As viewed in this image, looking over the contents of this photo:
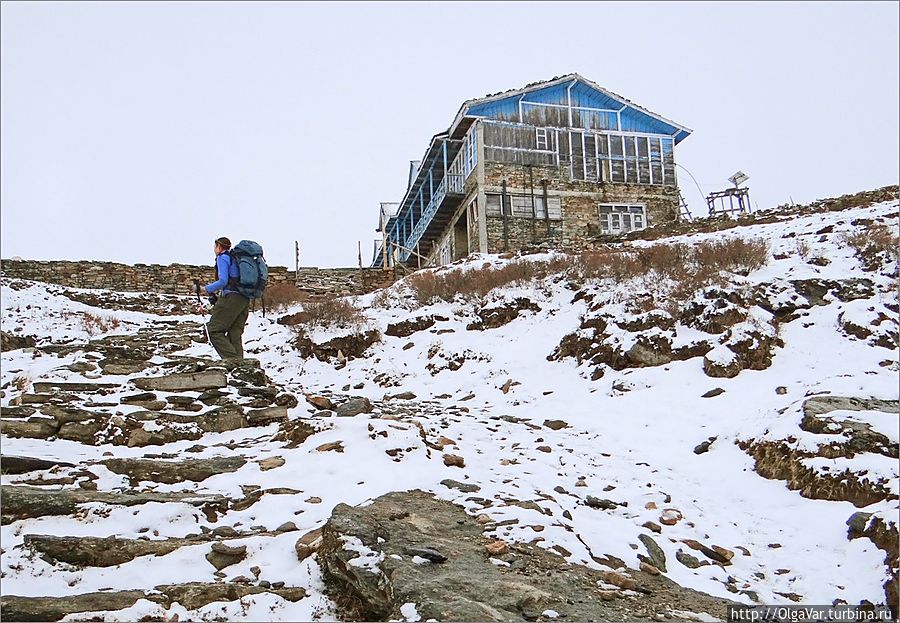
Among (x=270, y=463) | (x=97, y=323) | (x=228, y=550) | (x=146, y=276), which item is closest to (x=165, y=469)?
(x=270, y=463)

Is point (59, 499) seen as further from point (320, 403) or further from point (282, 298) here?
point (282, 298)

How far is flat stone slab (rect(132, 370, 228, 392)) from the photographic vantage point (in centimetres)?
909

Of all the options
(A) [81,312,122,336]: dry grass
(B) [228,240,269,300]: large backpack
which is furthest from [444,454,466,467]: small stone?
(A) [81,312,122,336]: dry grass

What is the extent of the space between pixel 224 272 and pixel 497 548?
6.18 meters

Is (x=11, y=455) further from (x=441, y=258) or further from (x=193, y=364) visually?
(x=441, y=258)

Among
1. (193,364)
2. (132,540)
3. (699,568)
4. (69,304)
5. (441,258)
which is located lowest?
(699,568)

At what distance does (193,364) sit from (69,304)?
14602 mm

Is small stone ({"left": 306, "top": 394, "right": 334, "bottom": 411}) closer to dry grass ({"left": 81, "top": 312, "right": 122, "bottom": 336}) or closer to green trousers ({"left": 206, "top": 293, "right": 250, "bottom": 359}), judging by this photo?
green trousers ({"left": 206, "top": 293, "right": 250, "bottom": 359})

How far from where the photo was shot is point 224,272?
9570 millimetres

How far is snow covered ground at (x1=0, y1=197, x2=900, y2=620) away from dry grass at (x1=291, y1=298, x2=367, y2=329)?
144 cm

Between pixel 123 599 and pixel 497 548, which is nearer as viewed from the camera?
pixel 123 599

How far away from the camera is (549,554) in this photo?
525cm

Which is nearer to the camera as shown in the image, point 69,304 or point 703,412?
point 703,412

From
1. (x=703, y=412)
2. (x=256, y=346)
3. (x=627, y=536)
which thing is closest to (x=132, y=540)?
(x=627, y=536)
